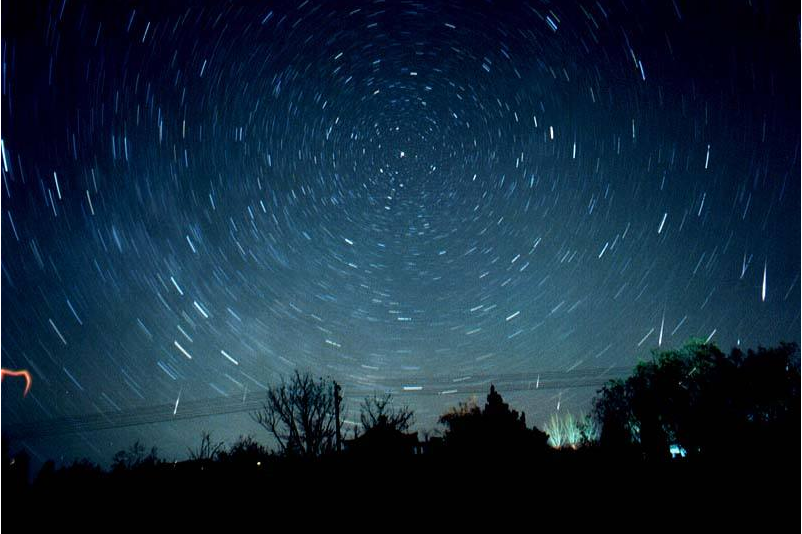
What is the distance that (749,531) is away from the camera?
674cm

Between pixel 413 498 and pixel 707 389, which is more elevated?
pixel 707 389

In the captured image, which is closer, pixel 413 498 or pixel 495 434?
pixel 413 498

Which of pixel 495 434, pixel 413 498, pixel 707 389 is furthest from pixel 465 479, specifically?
pixel 707 389

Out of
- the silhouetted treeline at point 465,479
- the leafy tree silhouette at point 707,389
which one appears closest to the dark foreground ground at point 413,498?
the silhouetted treeline at point 465,479

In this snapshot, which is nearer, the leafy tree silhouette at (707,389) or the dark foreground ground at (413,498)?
the dark foreground ground at (413,498)

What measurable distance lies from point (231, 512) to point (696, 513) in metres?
10.8

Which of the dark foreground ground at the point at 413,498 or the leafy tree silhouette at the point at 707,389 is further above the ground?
the leafy tree silhouette at the point at 707,389

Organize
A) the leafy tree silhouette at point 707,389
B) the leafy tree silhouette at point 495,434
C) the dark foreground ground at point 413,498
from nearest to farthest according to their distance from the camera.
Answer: the dark foreground ground at point 413,498
the leafy tree silhouette at point 495,434
the leafy tree silhouette at point 707,389

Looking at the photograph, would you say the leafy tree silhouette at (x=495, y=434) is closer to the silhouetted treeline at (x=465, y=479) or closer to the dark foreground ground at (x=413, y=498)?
the silhouetted treeline at (x=465, y=479)

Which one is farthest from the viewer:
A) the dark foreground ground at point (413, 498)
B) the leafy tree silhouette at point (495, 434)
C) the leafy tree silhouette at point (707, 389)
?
the leafy tree silhouette at point (707, 389)

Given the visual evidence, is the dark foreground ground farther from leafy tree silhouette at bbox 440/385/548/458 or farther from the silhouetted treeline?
leafy tree silhouette at bbox 440/385/548/458

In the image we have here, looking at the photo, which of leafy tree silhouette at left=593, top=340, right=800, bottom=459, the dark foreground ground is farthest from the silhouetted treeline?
leafy tree silhouette at left=593, top=340, right=800, bottom=459

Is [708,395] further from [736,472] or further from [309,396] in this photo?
[309,396]

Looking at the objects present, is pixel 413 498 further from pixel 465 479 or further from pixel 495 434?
pixel 495 434
